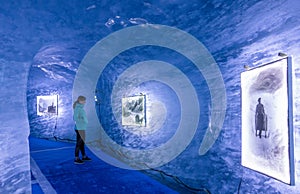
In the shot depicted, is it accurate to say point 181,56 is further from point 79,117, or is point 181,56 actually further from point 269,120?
point 79,117

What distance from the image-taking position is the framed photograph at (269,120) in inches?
79.0

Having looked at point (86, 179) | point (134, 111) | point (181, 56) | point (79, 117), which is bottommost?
point (86, 179)

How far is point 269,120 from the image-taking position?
2.28 m

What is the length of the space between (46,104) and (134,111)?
20.0 feet

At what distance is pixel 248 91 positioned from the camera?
2.60 metres

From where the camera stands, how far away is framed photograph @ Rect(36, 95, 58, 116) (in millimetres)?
9641

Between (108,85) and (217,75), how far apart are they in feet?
14.7

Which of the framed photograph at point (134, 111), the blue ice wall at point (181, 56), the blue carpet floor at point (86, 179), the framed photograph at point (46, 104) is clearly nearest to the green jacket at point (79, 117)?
the blue carpet floor at point (86, 179)

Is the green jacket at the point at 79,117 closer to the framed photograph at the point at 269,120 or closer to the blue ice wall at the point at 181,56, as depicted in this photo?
the blue ice wall at the point at 181,56

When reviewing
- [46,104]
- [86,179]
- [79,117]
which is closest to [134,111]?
[79,117]

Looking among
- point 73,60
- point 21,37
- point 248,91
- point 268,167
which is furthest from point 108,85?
point 268,167

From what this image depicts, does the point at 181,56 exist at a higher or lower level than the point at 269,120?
higher

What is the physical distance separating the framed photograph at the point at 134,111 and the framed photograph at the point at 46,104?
16.1ft

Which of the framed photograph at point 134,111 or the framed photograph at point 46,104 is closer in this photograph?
the framed photograph at point 134,111
